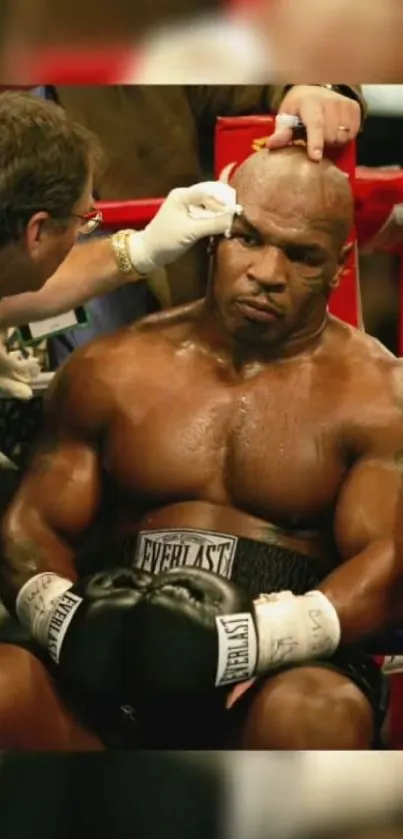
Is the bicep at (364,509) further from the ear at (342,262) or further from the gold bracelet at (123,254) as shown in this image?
the gold bracelet at (123,254)

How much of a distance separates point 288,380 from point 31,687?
439 millimetres

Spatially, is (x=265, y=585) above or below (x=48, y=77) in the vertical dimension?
below

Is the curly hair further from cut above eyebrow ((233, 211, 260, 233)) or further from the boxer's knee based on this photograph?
the boxer's knee

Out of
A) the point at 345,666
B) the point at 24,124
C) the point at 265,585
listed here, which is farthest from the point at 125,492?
the point at 24,124

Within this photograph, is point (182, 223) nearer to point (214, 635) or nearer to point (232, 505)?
point (232, 505)

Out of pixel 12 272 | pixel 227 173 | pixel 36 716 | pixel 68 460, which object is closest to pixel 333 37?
pixel 227 173

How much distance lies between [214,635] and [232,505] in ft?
0.47

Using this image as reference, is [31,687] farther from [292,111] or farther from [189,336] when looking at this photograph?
[292,111]

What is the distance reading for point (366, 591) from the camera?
3.69 ft

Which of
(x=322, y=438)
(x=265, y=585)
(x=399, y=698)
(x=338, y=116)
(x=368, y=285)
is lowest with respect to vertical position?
(x=399, y=698)

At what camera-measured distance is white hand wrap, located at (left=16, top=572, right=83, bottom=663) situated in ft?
3.68

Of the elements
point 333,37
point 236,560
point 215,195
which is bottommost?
point 236,560

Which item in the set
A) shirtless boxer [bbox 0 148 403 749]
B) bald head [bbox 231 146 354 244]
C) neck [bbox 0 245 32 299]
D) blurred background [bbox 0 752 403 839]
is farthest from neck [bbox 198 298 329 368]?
blurred background [bbox 0 752 403 839]

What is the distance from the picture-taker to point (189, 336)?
1.18 metres
